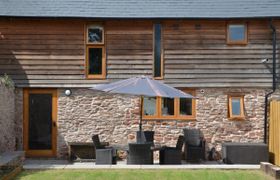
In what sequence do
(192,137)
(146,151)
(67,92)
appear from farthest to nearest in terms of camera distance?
(67,92) < (192,137) < (146,151)

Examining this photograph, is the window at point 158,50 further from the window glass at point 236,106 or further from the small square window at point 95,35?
the window glass at point 236,106

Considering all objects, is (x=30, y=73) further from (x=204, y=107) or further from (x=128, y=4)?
(x=204, y=107)

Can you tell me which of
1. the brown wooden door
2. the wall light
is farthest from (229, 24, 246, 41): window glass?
the brown wooden door

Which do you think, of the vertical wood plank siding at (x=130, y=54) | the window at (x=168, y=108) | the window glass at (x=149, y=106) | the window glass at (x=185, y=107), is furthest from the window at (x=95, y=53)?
the window glass at (x=185, y=107)

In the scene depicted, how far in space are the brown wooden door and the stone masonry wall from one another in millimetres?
325

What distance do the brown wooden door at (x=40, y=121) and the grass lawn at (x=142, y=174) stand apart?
329 cm

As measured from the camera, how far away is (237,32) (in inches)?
530

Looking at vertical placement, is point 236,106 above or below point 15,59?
below

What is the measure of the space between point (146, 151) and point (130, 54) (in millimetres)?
3754

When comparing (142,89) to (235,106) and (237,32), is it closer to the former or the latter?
(235,106)

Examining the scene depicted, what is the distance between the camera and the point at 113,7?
44.5ft

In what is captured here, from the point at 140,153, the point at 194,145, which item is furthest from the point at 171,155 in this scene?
the point at 194,145

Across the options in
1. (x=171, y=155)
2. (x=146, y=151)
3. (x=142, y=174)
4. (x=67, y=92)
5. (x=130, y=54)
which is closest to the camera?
(x=142, y=174)

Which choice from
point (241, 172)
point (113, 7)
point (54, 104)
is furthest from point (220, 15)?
point (54, 104)
